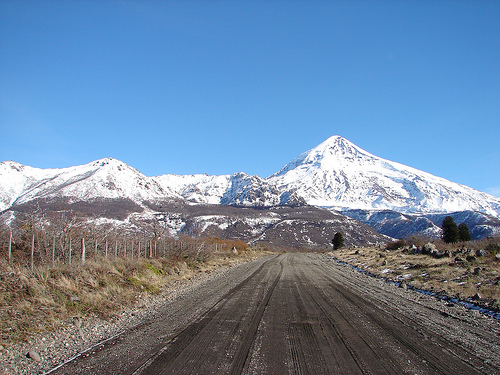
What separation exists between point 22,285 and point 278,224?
567ft

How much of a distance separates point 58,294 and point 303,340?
6785 millimetres

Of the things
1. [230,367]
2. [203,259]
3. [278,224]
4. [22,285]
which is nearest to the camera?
[230,367]

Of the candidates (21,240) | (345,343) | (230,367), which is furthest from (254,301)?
(21,240)

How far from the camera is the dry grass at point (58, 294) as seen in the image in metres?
7.00

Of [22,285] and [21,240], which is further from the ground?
[21,240]

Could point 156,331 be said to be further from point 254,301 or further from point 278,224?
point 278,224

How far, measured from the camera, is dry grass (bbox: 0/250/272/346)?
23.0 feet

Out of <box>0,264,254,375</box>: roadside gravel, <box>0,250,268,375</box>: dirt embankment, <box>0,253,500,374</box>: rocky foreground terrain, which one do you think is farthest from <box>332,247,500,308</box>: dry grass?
<box>0,264,254,375</box>: roadside gravel

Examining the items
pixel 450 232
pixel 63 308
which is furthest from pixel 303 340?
pixel 450 232

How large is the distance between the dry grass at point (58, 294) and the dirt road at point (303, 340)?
1.78 m

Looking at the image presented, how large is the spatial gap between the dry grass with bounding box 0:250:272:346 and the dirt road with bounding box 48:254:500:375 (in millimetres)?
1777

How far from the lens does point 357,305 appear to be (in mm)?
9711

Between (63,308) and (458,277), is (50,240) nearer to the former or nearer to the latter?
(63,308)

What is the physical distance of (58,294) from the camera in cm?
867
